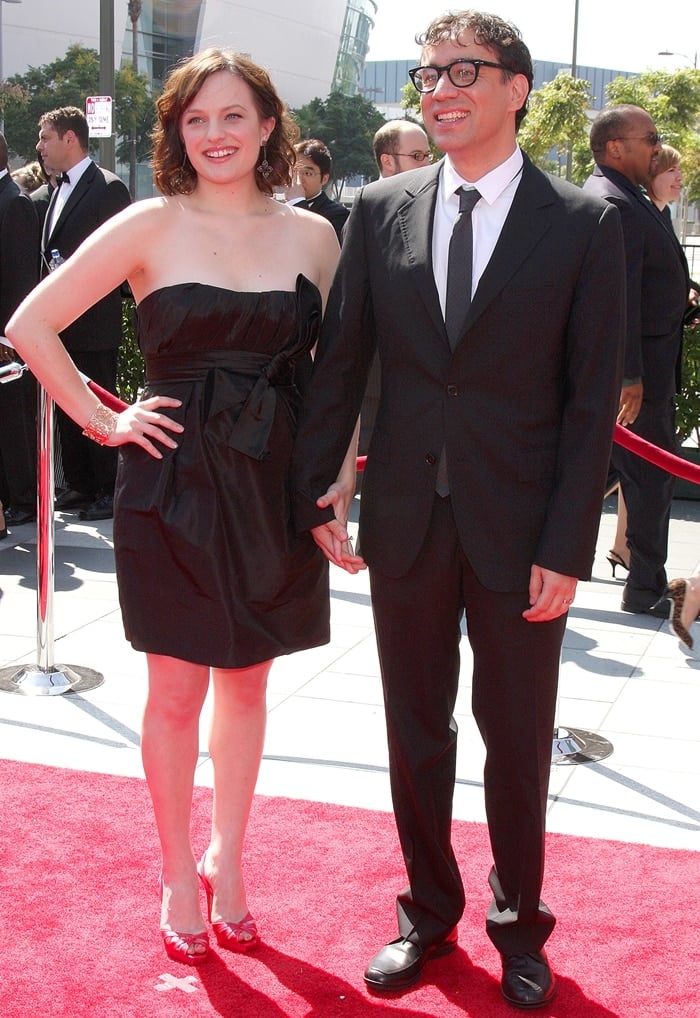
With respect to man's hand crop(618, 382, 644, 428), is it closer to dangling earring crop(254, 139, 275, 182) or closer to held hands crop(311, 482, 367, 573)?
dangling earring crop(254, 139, 275, 182)

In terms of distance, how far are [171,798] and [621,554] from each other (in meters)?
4.23

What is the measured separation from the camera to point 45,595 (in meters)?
5.09

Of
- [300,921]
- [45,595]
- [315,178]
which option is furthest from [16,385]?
[300,921]

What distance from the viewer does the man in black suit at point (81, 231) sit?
8.01 metres

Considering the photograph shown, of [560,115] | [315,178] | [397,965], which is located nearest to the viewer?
[397,965]

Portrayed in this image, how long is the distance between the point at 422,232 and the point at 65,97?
1889 inches

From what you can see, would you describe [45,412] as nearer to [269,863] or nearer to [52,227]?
[269,863]

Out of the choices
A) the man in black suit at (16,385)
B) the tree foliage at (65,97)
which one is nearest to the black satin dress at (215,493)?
the man in black suit at (16,385)

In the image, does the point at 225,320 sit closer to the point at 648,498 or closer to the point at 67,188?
the point at 648,498

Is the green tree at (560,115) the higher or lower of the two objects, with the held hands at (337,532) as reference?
higher

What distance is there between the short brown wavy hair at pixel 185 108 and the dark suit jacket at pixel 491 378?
376mm

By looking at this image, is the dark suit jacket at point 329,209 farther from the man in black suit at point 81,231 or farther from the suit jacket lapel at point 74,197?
the suit jacket lapel at point 74,197

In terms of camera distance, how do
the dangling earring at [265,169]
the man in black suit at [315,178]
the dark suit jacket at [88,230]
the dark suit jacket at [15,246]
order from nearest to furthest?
the dangling earring at [265,169] → the dark suit jacket at [15,246] → the dark suit jacket at [88,230] → the man in black suit at [315,178]

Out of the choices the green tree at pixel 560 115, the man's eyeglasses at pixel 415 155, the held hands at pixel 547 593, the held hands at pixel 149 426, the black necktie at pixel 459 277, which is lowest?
the held hands at pixel 547 593
